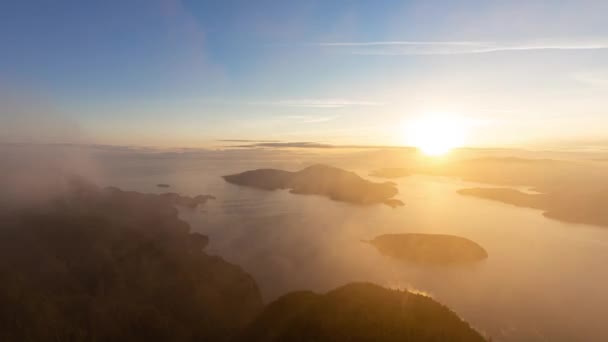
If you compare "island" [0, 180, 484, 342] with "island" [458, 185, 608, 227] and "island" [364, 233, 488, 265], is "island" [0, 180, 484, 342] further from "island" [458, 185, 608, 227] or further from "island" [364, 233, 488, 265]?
"island" [458, 185, 608, 227]

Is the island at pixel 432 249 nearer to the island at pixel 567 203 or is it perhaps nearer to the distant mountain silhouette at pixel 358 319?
the distant mountain silhouette at pixel 358 319

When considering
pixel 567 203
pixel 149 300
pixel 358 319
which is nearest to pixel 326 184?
pixel 567 203

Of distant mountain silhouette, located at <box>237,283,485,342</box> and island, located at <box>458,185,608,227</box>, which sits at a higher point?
distant mountain silhouette, located at <box>237,283,485,342</box>

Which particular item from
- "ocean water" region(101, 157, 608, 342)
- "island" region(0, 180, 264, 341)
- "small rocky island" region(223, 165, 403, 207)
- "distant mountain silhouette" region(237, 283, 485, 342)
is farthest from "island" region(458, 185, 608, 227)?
"island" region(0, 180, 264, 341)

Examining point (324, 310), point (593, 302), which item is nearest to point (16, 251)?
point (324, 310)

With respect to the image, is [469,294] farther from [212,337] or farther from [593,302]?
[212,337]

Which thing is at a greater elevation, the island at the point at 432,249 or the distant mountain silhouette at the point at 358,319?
the distant mountain silhouette at the point at 358,319

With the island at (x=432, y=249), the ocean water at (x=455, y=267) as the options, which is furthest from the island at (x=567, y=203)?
the island at (x=432, y=249)
